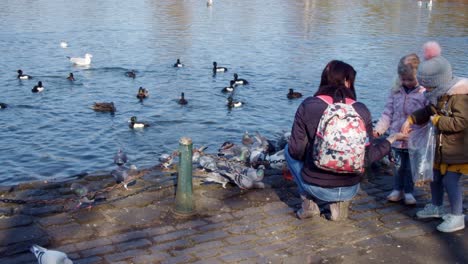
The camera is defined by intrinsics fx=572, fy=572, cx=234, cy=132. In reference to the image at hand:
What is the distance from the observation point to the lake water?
53.9 feet

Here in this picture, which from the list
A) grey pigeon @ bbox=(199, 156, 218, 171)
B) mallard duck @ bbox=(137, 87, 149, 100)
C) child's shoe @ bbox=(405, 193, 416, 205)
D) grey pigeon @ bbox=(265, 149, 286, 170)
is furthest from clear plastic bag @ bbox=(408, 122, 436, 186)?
mallard duck @ bbox=(137, 87, 149, 100)

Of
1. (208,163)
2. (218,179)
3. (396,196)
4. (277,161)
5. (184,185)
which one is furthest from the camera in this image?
(277,161)

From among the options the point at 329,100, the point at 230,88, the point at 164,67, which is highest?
the point at 329,100

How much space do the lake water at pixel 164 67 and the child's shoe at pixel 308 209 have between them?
8.27 m

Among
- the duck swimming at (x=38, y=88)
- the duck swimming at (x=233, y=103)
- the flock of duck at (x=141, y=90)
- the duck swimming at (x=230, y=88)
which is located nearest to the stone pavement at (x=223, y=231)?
the flock of duck at (x=141, y=90)

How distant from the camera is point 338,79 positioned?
19.3ft

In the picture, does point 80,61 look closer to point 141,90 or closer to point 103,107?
point 141,90

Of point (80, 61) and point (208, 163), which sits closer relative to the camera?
point (208, 163)

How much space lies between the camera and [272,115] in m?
19.5

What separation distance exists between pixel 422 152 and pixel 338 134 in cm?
123

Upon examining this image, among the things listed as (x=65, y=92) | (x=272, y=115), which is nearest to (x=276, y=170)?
(x=272, y=115)

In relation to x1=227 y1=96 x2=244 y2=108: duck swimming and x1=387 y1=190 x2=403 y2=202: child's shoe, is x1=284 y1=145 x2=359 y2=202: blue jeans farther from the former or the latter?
x1=227 y1=96 x2=244 y2=108: duck swimming

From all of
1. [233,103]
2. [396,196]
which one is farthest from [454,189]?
[233,103]

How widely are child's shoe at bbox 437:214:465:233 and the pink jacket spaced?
0.99 metres
